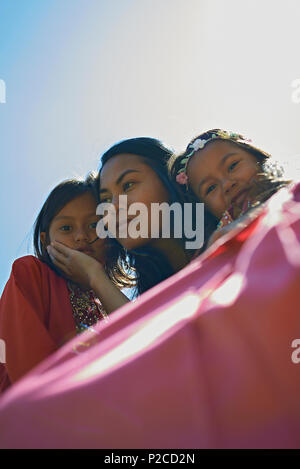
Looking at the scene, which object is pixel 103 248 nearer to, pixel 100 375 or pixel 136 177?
pixel 136 177

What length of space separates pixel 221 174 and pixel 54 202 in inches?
38.6

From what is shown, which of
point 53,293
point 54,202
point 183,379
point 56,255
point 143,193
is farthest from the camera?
point 54,202

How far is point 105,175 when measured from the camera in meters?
2.36

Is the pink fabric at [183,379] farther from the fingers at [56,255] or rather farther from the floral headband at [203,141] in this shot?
the floral headband at [203,141]

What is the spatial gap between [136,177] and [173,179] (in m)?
0.22

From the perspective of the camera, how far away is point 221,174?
2004 millimetres

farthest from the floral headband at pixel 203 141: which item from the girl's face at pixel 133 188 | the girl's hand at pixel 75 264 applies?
the girl's hand at pixel 75 264

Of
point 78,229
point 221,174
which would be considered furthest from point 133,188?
point 221,174

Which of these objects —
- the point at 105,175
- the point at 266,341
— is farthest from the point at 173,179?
the point at 266,341

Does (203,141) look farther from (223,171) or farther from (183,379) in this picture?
(183,379)

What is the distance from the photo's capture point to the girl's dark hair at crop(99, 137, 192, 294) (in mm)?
2367

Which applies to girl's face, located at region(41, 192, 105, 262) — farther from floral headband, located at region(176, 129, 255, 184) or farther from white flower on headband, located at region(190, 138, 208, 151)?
white flower on headband, located at region(190, 138, 208, 151)

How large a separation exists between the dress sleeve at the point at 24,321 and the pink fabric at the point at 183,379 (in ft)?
2.65

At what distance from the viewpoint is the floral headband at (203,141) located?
2.15 meters
